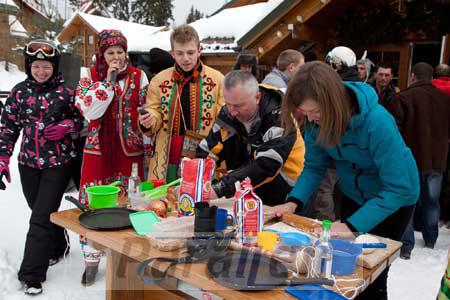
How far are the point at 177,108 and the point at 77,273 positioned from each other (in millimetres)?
1642

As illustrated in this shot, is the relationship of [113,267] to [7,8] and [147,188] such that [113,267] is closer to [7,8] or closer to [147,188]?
[147,188]

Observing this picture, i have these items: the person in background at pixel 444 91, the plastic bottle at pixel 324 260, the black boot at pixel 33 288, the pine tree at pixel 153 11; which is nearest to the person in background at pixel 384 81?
the person in background at pixel 444 91

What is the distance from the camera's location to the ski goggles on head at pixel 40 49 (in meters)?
2.81

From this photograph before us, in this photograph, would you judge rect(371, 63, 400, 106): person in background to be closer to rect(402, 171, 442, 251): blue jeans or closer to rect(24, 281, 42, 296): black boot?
rect(402, 171, 442, 251): blue jeans

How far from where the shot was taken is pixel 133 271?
229cm

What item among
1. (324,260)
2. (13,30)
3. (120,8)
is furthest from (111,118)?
(120,8)

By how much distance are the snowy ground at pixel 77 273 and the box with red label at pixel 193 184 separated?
4.73 ft

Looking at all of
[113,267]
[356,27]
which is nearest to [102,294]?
[113,267]

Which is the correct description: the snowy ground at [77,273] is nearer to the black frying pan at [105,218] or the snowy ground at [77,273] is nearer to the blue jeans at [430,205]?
the blue jeans at [430,205]

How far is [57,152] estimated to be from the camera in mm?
2980

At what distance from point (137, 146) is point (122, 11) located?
37864 millimetres

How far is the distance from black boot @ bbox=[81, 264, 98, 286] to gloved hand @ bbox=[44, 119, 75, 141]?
3.42ft

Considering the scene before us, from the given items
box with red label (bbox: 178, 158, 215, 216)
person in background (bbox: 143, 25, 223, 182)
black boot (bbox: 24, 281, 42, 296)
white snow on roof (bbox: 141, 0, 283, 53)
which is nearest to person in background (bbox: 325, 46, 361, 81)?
person in background (bbox: 143, 25, 223, 182)

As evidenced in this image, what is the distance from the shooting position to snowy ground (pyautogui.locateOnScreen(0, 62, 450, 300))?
292cm
